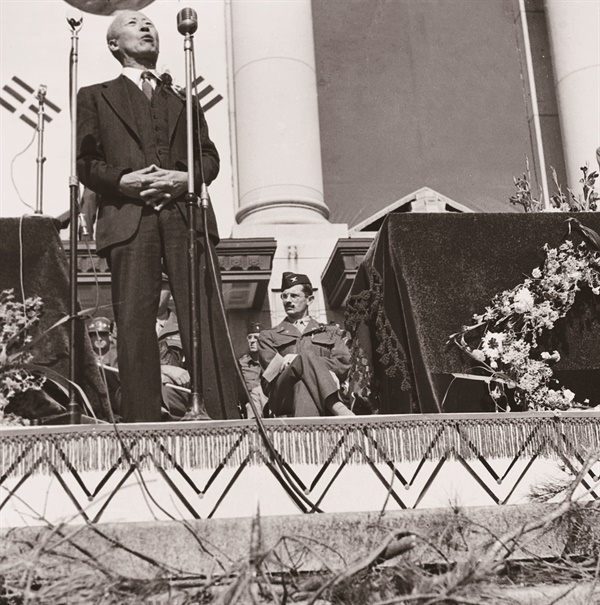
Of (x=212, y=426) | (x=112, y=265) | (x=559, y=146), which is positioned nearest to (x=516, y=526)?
(x=212, y=426)

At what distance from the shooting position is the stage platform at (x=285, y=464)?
11.4 feet

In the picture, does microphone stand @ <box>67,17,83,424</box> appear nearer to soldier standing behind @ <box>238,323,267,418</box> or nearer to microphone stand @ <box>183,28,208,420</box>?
microphone stand @ <box>183,28,208,420</box>

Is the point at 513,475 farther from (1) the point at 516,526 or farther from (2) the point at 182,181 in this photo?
(2) the point at 182,181

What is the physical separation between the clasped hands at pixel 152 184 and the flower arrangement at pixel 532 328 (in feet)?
4.21

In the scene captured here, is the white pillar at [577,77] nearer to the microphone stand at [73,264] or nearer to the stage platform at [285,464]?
the microphone stand at [73,264]

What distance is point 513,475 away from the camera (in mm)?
3863

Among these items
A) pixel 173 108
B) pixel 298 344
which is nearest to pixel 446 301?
pixel 173 108

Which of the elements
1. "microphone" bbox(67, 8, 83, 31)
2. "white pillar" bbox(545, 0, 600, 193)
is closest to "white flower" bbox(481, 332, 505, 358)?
"microphone" bbox(67, 8, 83, 31)

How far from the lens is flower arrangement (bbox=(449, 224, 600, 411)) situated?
4492mm

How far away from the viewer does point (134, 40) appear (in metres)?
5.00

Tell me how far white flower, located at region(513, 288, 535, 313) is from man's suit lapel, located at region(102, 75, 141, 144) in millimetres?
1722

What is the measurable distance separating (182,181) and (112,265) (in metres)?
0.45

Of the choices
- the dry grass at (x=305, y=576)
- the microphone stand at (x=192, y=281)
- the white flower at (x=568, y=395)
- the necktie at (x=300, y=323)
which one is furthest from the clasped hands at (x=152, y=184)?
the dry grass at (x=305, y=576)

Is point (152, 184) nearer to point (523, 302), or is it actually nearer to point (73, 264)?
point (73, 264)
